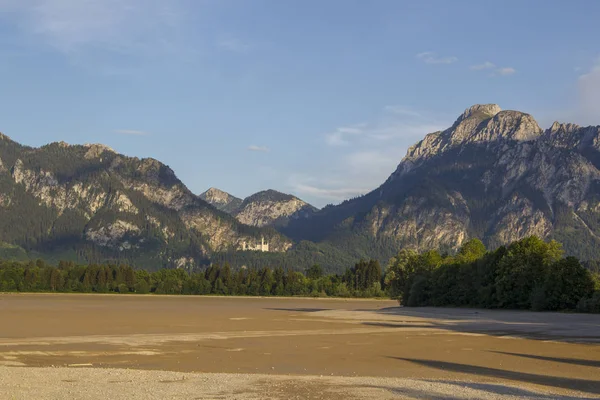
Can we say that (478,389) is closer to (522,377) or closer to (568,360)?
(522,377)

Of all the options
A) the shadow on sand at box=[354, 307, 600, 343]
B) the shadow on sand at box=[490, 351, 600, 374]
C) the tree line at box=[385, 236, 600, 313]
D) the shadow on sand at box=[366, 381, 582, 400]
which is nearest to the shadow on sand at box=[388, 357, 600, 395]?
the shadow on sand at box=[366, 381, 582, 400]

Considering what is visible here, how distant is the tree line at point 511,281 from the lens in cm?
8656

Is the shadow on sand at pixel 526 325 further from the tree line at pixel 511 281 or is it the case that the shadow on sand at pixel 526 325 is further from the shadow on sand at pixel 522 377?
the shadow on sand at pixel 522 377

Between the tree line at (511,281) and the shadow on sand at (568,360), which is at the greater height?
the tree line at (511,281)

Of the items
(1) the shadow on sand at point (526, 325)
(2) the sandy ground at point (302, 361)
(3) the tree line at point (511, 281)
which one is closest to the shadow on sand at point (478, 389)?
(2) the sandy ground at point (302, 361)

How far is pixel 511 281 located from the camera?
9625 cm

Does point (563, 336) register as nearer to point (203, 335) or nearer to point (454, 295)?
point (203, 335)

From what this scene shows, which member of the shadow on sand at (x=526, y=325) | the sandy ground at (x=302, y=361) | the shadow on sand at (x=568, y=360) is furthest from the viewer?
the shadow on sand at (x=526, y=325)

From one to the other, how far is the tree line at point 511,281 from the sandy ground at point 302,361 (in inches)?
766

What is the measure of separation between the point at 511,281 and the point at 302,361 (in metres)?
62.2

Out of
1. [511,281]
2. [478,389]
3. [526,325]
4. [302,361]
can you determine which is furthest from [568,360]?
[511,281]

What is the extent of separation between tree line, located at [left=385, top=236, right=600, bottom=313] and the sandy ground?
1947 cm

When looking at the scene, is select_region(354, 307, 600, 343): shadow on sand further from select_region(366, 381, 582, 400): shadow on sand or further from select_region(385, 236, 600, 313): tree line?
select_region(366, 381, 582, 400): shadow on sand

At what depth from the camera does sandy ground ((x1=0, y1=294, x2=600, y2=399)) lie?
28062 millimetres
